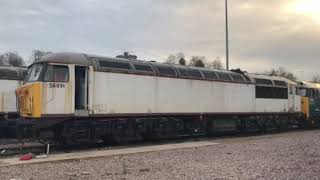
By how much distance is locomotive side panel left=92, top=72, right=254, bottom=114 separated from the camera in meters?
20.2

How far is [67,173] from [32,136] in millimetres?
5802

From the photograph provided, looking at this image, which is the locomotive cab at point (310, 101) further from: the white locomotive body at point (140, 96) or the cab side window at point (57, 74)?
the cab side window at point (57, 74)

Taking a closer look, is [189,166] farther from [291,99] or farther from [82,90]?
[291,99]

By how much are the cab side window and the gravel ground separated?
4.27 metres

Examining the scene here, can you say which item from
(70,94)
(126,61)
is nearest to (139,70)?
(126,61)

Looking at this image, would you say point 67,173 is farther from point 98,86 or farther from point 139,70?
point 139,70

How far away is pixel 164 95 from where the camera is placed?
23016 mm

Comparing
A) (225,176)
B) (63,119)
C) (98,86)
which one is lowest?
(225,176)

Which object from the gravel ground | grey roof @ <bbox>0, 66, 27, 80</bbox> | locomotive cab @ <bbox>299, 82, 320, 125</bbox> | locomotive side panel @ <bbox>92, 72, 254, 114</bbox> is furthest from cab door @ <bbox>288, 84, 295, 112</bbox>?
grey roof @ <bbox>0, 66, 27, 80</bbox>

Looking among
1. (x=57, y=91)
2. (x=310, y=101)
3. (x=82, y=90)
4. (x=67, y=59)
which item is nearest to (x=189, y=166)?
(x=57, y=91)

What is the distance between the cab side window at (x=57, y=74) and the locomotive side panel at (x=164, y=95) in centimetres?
139

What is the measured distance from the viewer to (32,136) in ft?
58.2

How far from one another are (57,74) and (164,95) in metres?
6.20

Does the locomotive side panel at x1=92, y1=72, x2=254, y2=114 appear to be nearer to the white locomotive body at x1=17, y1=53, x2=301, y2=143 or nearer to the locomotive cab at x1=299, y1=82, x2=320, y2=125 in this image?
the white locomotive body at x1=17, y1=53, x2=301, y2=143
